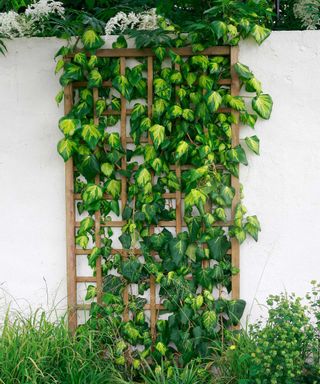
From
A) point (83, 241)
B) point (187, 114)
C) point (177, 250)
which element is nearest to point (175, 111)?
point (187, 114)

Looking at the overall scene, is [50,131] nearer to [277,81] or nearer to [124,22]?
[124,22]

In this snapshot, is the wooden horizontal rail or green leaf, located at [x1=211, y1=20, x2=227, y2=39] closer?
green leaf, located at [x1=211, y1=20, x2=227, y2=39]

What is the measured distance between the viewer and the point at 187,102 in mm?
3281

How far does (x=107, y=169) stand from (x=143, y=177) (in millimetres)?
211

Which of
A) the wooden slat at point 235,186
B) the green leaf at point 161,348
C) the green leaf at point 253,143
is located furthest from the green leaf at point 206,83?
the green leaf at point 161,348

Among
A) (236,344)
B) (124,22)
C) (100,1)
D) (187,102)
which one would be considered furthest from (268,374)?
(100,1)

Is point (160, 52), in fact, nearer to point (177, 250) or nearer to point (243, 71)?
point (243, 71)

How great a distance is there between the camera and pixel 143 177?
324cm

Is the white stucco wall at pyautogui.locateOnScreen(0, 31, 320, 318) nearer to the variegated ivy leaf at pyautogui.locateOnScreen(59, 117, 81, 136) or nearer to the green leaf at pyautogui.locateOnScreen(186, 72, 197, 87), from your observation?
the variegated ivy leaf at pyautogui.locateOnScreen(59, 117, 81, 136)

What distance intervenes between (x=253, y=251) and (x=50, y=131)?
4.37ft

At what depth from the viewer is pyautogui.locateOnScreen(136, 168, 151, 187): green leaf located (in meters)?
3.23

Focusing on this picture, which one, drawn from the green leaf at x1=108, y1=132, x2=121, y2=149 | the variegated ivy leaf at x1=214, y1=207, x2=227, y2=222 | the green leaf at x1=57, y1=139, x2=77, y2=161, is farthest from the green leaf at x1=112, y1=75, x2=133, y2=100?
the variegated ivy leaf at x1=214, y1=207, x2=227, y2=222

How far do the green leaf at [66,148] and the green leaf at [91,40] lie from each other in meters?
0.51

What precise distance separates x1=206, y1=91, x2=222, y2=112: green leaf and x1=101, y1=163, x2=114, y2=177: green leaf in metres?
0.63
